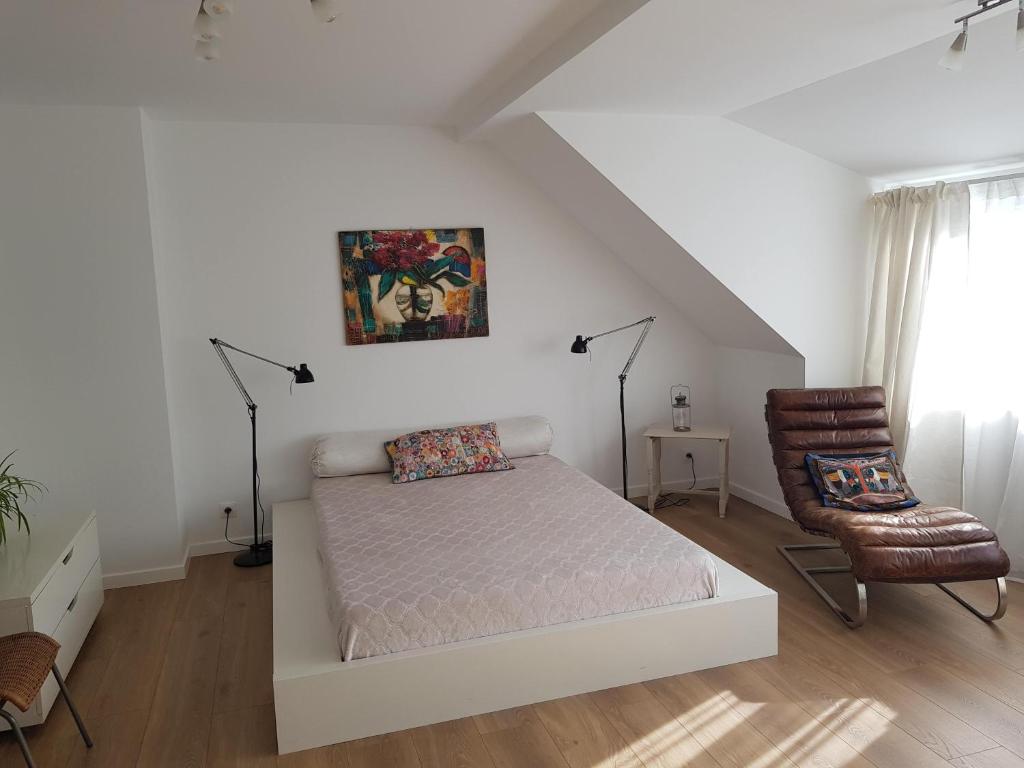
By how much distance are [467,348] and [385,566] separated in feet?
6.50

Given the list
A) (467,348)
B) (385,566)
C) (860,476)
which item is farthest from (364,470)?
(860,476)

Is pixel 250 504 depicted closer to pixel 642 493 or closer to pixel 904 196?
pixel 642 493

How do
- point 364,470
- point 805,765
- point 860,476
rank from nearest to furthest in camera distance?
point 805,765, point 860,476, point 364,470

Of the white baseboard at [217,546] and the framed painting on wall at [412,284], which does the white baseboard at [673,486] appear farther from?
the framed painting on wall at [412,284]

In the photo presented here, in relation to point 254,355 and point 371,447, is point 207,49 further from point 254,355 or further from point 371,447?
point 371,447

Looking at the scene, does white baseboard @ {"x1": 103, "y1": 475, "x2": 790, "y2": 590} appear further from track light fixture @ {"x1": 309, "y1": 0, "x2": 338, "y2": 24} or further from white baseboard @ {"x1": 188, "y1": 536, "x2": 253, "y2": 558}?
track light fixture @ {"x1": 309, "y1": 0, "x2": 338, "y2": 24}

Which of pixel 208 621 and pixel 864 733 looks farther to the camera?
pixel 208 621

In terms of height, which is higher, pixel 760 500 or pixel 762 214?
pixel 762 214

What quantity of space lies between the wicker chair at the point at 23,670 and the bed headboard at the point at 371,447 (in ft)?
6.16

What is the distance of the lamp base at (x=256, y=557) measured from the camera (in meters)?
4.12

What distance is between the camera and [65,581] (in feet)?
9.95

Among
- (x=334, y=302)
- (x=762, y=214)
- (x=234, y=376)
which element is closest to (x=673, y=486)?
(x=762, y=214)

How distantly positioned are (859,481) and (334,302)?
9.71 ft

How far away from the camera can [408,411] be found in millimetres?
4605
